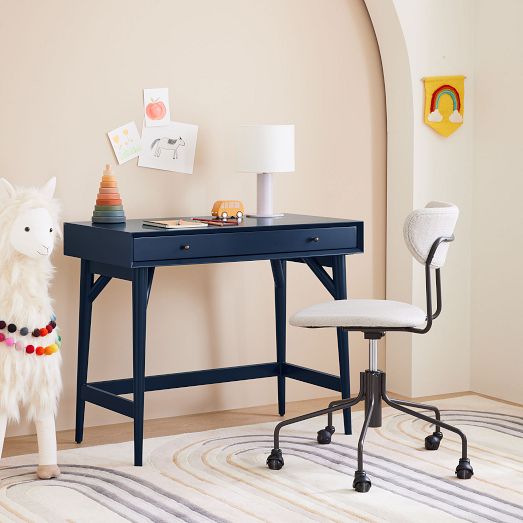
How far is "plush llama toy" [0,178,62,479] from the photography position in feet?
9.90

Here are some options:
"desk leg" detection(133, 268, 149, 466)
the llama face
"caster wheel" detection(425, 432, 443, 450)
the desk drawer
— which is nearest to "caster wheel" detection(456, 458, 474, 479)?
"caster wheel" detection(425, 432, 443, 450)

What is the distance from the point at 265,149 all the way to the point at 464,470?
1.37 meters

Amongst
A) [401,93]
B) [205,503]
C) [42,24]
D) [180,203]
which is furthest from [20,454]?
[401,93]

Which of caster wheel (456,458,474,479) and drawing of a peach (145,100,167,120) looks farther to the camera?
drawing of a peach (145,100,167,120)

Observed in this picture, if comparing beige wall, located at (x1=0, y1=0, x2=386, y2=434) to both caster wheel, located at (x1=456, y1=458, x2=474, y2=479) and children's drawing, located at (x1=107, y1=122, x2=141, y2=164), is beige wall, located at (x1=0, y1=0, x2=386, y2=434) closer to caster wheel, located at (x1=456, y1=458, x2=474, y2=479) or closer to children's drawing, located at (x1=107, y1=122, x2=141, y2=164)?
children's drawing, located at (x1=107, y1=122, x2=141, y2=164)

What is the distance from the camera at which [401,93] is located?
417 centimetres

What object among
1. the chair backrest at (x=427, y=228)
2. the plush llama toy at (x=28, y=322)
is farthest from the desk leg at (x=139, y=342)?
the chair backrest at (x=427, y=228)

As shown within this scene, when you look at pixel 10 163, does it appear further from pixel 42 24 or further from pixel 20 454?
pixel 20 454

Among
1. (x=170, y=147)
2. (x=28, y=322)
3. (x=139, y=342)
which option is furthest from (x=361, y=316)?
(x=170, y=147)

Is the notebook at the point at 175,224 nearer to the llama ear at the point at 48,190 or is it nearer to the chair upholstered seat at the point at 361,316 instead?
the llama ear at the point at 48,190

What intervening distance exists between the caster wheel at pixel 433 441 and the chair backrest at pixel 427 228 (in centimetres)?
65

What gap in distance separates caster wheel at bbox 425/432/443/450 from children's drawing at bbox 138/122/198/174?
1386 millimetres

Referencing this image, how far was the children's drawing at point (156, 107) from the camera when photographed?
3.75 metres

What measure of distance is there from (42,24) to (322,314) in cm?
150
